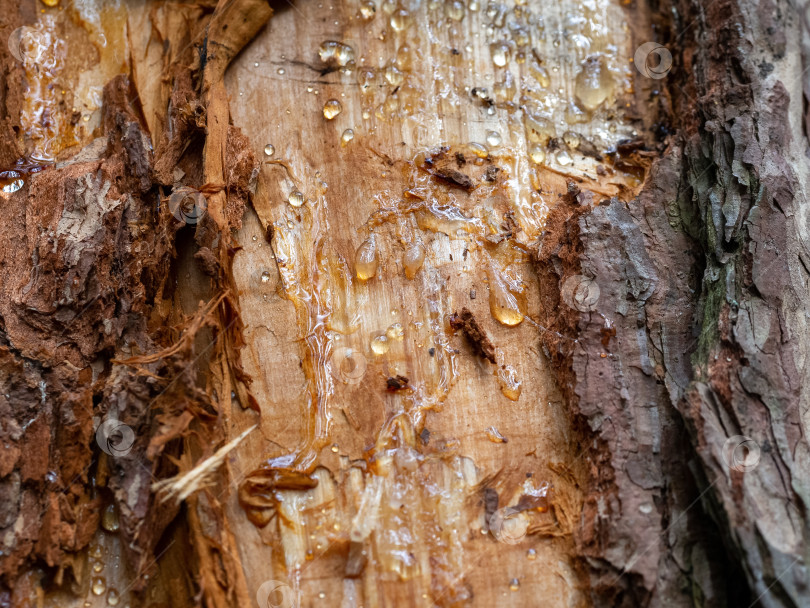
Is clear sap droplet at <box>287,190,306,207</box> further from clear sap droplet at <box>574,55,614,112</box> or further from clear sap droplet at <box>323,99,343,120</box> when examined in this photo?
clear sap droplet at <box>574,55,614,112</box>

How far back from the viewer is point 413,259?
2.08 m

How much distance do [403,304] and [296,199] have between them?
0.51 metres

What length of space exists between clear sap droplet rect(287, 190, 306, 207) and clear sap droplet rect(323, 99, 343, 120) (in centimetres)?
30

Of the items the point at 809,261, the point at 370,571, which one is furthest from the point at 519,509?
the point at 809,261

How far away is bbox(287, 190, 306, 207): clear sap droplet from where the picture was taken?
212 cm

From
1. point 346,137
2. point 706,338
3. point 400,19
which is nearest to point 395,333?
point 346,137

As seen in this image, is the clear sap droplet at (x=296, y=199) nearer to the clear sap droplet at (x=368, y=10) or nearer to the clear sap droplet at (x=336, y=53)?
the clear sap droplet at (x=336, y=53)

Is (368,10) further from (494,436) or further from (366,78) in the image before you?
(494,436)

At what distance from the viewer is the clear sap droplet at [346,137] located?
2.18 metres

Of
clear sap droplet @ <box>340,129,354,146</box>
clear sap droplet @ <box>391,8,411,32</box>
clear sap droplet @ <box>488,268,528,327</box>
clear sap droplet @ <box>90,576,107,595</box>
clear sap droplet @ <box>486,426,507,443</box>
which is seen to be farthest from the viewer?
clear sap droplet @ <box>391,8,411,32</box>

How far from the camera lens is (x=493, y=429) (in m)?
1.95

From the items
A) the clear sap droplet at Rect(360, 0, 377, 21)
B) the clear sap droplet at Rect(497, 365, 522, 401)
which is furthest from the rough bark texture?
the clear sap droplet at Rect(360, 0, 377, 21)

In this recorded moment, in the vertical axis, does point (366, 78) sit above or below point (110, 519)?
above

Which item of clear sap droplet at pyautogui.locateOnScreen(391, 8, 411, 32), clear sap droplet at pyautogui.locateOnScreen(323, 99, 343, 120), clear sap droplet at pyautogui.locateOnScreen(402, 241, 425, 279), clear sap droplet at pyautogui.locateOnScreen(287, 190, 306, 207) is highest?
clear sap droplet at pyautogui.locateOnScreen(391, 8, 411, 32)
